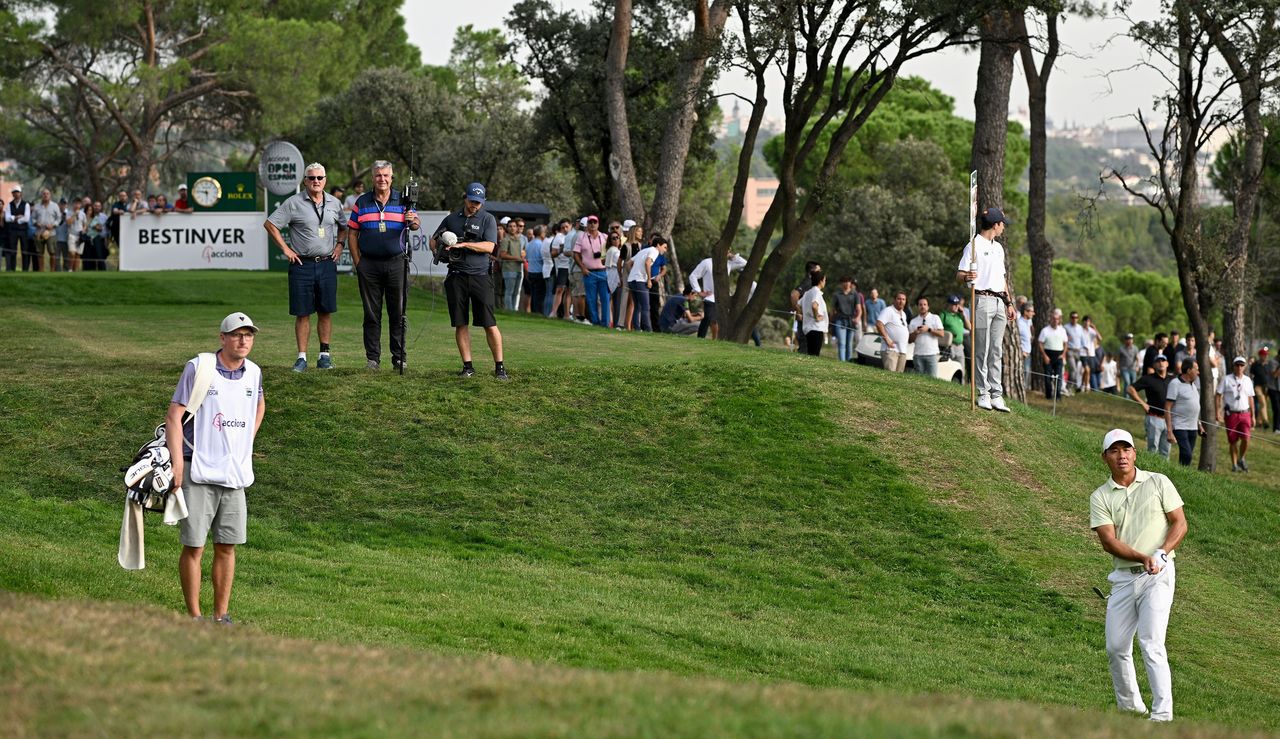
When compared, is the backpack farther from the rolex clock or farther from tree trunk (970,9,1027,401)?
the rolex clock

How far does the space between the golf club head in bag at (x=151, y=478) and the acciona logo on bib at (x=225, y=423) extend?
310 mm

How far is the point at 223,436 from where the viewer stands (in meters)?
9.14

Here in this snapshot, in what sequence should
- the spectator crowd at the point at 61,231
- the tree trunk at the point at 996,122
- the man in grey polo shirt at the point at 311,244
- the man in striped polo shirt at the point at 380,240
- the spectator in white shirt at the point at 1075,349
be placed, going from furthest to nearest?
the spectator in white shirt at the point at 1075,349
the spectator crowd at the point at 61,231
the tree trunk at the point at 996,122
the man in striped polo shirt at the point at 380,240
the man in grey polo shirt at the point at 311,244

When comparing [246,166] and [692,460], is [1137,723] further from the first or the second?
[246,166]

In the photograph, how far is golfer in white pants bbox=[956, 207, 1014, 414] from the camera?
16.8 meters

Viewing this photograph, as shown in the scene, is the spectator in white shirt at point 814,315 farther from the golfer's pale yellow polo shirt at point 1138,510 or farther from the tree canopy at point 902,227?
the tree canopy at point 902,227

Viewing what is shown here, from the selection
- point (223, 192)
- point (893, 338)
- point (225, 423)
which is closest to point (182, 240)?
point (223, 192)

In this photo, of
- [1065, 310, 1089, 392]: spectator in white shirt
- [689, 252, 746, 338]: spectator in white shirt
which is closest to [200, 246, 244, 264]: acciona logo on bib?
[689, 252, 746, 338]: spectator in white shirt

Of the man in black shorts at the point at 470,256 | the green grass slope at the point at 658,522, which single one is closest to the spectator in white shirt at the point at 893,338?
the green grass slope at the point at 658,522

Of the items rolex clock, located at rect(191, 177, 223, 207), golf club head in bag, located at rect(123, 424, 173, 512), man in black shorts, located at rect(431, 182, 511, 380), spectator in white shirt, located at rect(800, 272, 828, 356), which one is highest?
rolex clock, located at rect(191, 177, 223, 207)

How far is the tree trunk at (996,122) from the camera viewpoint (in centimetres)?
2642

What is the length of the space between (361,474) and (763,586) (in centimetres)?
419

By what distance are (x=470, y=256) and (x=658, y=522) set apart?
3381 mm

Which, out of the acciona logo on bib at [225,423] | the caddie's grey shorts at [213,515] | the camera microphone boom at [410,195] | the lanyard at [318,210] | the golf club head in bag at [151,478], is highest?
the camera microphone boom at [410,195]
